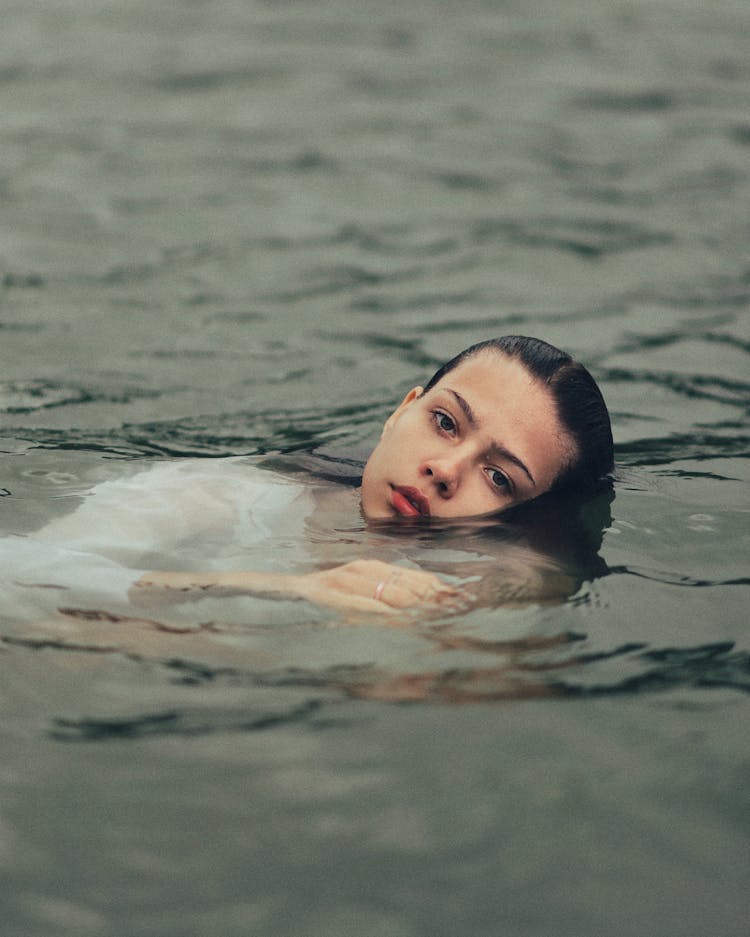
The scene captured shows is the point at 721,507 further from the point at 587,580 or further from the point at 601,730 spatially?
the point at 601,730

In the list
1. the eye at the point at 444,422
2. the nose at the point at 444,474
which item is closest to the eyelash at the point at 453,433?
the eye at the point at 444,422

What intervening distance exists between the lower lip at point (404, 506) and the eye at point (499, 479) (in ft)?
0.79

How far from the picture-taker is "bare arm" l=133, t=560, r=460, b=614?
341cm

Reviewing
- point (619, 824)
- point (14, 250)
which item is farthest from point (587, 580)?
point (14, 250)

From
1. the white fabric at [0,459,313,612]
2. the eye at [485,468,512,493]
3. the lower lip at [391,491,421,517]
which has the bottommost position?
the white fabric at [0,459,313,612]

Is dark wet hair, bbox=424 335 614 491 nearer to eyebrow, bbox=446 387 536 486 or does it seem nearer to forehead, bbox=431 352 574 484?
forehead, bbox=431 352 574 484

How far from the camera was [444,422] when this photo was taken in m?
4.05

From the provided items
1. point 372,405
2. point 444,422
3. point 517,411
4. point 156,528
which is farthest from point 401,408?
point 372,405

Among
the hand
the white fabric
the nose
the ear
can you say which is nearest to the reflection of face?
the nose

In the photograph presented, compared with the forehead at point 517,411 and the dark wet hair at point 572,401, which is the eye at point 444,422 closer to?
the forehead at point 517,411

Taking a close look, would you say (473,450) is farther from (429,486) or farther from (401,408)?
(401,408)

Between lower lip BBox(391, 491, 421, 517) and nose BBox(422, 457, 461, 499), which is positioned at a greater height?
nose BBox(422, 457, 461, 499)

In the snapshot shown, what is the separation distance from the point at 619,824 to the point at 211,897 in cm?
79

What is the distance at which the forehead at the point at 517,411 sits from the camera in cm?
399
